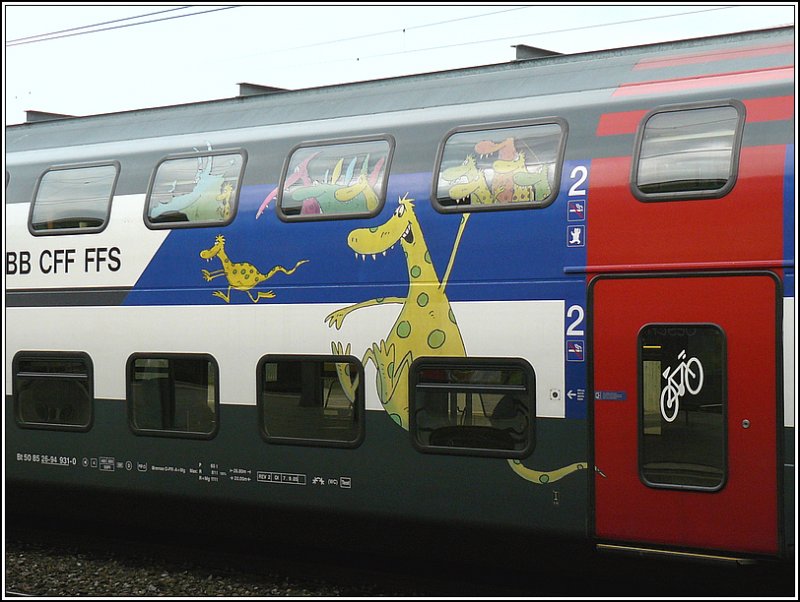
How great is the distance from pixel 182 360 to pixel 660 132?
4.15 meters

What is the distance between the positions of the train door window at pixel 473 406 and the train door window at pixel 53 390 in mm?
3175

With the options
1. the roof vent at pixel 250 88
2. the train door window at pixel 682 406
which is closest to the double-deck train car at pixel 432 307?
the train door window at pixel 682 406

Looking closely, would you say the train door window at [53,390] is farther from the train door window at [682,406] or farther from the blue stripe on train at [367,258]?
the train door window at [682,406]

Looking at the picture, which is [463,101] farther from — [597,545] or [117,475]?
[117,475]

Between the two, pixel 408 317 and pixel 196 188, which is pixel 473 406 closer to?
pixel 408 317

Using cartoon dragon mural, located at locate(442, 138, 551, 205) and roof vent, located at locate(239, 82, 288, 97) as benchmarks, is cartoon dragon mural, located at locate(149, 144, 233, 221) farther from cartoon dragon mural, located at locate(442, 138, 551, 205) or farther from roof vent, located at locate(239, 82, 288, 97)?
cartoon dragon mural, located at locate(442, 138, 551, 205)

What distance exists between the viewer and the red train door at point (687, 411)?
255 inches

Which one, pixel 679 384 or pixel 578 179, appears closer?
pixel 679 384

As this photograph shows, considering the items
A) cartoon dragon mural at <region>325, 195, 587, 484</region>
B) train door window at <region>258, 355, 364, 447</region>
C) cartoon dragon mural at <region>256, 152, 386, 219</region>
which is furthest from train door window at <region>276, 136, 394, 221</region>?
train door window at <region>258, 355, 364, 447</region>

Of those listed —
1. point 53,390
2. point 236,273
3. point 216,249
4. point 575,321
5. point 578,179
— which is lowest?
point 53,390

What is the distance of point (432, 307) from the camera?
7637 millimetres

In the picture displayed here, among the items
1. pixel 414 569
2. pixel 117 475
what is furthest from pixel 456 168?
pixel 117 475

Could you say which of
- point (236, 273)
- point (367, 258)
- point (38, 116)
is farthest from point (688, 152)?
point (38, 116)

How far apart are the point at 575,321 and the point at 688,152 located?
131cm
